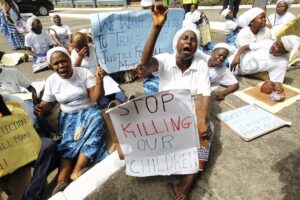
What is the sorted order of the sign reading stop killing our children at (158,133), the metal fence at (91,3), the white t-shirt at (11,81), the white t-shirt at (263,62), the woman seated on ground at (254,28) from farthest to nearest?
1. the metal fence at (91,3)
2. the woman seated on ground at (254,28)
3. the white t-shirt at (263,62)
4. the white t-shirt at (11,81)
5. the sign reading stop killing our children at (158,133)

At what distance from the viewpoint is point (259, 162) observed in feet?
8.69

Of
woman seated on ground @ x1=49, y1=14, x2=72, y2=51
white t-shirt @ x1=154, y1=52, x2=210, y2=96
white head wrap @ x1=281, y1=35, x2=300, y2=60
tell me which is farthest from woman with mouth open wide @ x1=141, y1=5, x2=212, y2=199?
woman seated on ground @ x1=49, y1=14, x2=72, y2=51

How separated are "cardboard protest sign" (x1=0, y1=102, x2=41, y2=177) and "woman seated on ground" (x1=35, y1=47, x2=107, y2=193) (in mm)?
446

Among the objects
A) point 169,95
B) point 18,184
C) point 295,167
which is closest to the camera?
point 169,95

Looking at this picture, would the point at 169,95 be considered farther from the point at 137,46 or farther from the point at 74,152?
the point at 137,46

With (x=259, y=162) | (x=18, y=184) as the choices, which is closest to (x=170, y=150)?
(x=259, y=162)

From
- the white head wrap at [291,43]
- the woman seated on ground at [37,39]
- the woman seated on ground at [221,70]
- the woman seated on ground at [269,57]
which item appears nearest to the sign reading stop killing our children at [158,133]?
the woman seated on ground at [221,70]

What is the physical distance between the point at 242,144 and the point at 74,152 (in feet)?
6.16

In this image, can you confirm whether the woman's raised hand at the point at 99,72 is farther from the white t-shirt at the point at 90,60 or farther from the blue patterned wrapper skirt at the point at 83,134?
the white t-shirt at the point at 90,60

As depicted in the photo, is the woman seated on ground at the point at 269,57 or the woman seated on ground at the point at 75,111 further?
the woman seated on ground at the point at 269,57

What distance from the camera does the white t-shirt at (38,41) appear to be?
20.7ft

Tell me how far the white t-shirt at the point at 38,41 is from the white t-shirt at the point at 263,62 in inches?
184

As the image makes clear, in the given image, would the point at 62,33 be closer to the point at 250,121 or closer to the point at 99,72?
the point at 99,72

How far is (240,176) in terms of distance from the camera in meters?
2.50
